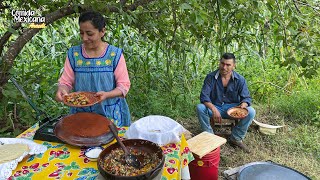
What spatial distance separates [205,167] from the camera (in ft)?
9.01

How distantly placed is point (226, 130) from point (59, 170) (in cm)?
311

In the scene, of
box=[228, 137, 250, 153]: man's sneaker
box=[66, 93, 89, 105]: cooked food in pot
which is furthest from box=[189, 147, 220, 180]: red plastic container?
box=[66, 93, 89, 105]: cooked food in pot

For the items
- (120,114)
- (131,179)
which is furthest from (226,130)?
(131,179)

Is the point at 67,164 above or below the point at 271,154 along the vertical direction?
above

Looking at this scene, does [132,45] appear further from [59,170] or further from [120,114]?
[59,170]

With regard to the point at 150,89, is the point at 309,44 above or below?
above

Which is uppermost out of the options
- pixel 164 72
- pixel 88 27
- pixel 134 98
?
pixel 88 27

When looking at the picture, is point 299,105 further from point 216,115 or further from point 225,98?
point 216,115

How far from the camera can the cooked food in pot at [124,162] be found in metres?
1.45

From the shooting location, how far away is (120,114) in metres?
2.38

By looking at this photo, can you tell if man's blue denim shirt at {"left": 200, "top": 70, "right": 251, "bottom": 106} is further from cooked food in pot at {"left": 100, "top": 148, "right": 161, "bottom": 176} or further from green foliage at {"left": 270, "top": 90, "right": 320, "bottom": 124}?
cooked food in pot at {"left": 100, "top": 148, "right": 161, "bottom": 176}

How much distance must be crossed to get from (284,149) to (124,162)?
9.32 feet

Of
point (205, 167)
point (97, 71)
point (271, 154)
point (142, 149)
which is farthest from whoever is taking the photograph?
point (271, 154)

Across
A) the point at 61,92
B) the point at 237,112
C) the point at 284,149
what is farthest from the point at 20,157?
the point at 284,149
